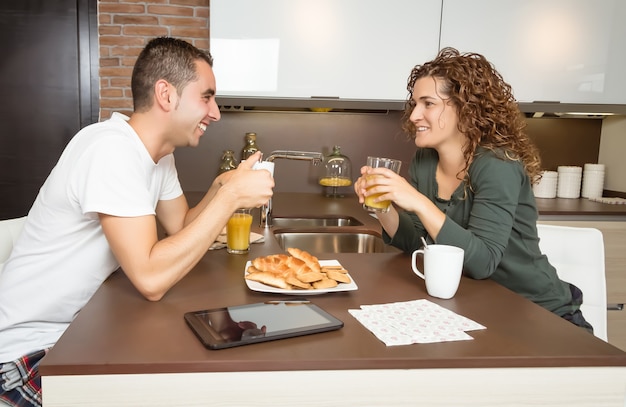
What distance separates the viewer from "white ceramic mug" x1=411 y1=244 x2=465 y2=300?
1244 millimetres

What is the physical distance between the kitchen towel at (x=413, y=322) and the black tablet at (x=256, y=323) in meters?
0.08

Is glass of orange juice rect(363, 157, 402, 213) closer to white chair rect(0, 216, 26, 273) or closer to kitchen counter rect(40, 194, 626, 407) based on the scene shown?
kitchen counter rect(40, 194, 626, 407)

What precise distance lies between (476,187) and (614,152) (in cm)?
232

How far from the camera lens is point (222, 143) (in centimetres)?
329

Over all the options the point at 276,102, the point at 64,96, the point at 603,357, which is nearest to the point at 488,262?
the point at 603,357

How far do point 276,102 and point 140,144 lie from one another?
153cm

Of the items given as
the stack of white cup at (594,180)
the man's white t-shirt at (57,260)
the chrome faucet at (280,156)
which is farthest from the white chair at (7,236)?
the stack of white cup at (594,180)

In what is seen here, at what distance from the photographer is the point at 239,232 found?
1.65 meters

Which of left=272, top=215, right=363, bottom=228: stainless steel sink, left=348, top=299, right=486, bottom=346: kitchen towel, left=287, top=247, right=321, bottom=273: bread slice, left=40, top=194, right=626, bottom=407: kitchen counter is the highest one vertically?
left=287, top=247, right=321, bottom=273: bread slice

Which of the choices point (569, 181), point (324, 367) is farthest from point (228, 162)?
point (324, 367)

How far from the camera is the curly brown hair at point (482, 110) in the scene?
167cm

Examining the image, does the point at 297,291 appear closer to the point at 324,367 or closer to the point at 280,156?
the point at 324,367

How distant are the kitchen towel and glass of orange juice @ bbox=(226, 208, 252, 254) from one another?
58cm

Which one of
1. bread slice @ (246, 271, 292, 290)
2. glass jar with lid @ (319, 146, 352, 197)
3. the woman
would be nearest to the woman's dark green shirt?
the woman
